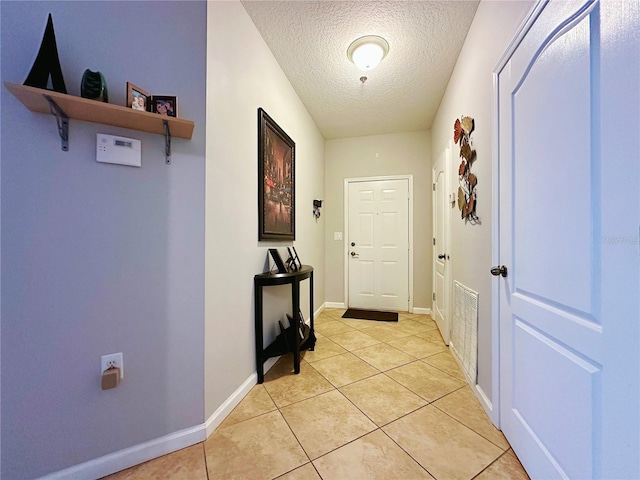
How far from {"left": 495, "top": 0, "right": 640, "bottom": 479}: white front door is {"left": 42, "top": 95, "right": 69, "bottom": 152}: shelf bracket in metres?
1.85

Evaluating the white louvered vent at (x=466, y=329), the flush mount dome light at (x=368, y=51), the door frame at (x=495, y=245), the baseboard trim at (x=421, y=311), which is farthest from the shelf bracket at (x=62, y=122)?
Result: the baseboard trim at (x=421, y=311)

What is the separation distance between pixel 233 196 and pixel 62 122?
2.57ft

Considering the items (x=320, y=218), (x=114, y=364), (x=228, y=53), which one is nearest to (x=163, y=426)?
(x=114, y=364)

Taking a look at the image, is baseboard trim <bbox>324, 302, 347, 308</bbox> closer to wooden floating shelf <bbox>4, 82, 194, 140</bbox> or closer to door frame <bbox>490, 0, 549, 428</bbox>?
door frame <bbox>490, 0, 549, 428</bbox>

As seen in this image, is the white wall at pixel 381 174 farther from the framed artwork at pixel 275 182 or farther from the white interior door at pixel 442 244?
the framed artwork at pixel 275 182

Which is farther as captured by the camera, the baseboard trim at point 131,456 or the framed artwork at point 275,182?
the framed artwork at point 275,182

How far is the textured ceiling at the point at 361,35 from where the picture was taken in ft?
5.44

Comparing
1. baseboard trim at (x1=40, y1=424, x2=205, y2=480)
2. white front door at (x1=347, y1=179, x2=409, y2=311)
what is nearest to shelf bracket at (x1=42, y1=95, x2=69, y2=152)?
baseboard trim at (x1=40, y1=424, x2=205, y2=480)

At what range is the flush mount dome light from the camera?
188 cm

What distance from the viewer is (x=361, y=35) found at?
6.10 feet

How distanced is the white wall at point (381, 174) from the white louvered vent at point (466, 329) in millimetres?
1390

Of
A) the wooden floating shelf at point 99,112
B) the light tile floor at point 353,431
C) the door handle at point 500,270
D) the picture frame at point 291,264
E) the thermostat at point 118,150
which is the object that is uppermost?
the wooden floating shelf at point 99,112

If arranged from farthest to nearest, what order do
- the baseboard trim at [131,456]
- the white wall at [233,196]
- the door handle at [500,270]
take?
the white wall at [233,196] → the door handle at [500,270] → the baseboard trim at [131,456]

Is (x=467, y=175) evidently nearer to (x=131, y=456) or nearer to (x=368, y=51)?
(x=368, y=51)
